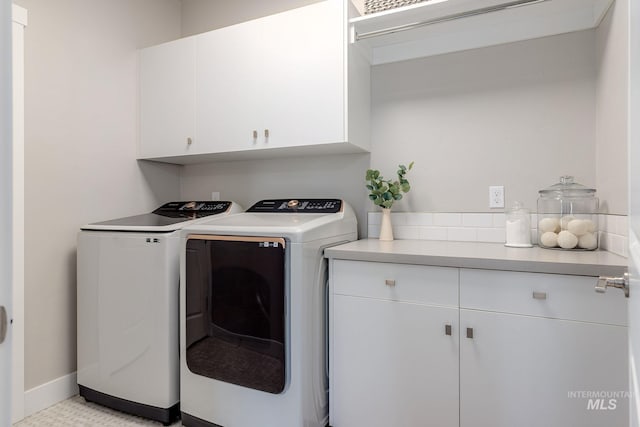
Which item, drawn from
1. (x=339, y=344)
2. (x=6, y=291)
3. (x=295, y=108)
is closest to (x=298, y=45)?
(x=295, y=108)

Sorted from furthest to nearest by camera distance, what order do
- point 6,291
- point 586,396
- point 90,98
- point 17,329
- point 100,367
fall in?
point 90,98 < point 100,367 < point 17,329 < point 586,396 < point 6,291

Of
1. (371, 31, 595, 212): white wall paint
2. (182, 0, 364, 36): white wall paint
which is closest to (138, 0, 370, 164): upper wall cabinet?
(371, 31, 595, 212): white wall paint

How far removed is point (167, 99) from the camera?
2.31m

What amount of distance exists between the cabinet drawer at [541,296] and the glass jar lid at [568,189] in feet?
2.02

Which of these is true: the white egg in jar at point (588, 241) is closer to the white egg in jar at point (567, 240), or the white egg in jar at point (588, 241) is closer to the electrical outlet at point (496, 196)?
the white egg in jar at point (567, 240)

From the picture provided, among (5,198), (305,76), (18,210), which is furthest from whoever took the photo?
(305,76)

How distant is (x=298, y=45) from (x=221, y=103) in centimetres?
58

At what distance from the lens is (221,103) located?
214 cm

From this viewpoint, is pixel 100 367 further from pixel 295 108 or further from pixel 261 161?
pixel 295 108

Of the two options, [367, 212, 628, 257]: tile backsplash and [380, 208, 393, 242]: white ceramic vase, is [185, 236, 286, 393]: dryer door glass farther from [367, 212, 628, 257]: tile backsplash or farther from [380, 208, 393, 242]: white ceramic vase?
[367, 212, 628, 257]: tile backsplash

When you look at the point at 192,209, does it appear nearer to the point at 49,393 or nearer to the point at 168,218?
the point at 168,218

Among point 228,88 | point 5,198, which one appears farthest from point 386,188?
point 5,198

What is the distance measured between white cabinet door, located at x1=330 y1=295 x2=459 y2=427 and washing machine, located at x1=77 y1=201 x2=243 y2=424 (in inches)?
32.3

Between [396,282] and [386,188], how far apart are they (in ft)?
2.12
